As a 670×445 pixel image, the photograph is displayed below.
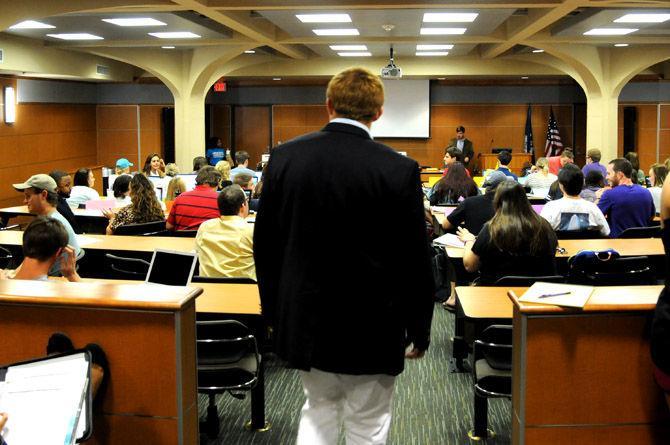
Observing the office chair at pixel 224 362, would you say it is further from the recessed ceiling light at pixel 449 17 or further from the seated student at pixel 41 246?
the recessed ceiling light at pixel 449 17

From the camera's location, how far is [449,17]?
10203 millimetres

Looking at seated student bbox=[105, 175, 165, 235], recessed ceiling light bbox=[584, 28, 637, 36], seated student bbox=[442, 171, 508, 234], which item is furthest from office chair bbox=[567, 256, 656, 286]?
recessed ceiling light bbox=[584, 28, 637, 36]

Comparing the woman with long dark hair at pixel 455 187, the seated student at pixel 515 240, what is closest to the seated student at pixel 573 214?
the seated student at pixel 515 240

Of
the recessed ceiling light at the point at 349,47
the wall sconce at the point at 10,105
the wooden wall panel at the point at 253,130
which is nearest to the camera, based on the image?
the recessed ceiling light at the point at 349,47

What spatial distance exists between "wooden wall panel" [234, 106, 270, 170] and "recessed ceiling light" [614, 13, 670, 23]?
435 inches

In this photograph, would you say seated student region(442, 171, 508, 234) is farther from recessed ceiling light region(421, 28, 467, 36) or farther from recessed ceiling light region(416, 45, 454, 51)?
recessed ceiling light region(416, 45, 454, 51)

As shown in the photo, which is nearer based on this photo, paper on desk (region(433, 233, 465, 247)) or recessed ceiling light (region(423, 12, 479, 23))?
paper on desk (region(433, 233, 465, 247))

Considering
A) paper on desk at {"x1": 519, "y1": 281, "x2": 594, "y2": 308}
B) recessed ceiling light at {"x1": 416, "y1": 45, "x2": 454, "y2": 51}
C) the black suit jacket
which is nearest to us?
the black suit jacket

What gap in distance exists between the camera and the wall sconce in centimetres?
1455

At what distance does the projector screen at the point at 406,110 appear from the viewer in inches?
759

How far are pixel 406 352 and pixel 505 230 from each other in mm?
2076

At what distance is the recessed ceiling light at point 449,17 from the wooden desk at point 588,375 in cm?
755

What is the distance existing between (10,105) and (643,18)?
1095 cm

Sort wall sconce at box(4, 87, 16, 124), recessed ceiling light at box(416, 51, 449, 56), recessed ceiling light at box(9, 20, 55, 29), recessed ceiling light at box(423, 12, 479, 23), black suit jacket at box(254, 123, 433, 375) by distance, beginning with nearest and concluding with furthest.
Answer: black suit jacket at box(254, 123, 433, 375) < recessed ceiling light at box(423, 12, 479, 23) < recessed ceiling light at box(9, 20, 55, 29) < wall sconce at box(4, 87, 16, 124) < recessed ceiling light at box(416, 51, 449, 56)
